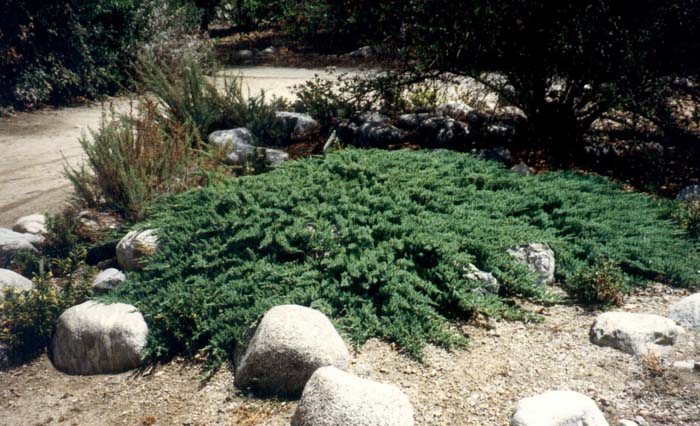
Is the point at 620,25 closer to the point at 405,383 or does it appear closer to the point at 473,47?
the point at 473,47

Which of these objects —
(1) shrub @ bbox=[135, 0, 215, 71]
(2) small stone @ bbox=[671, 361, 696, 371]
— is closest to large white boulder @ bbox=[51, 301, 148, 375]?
(2) small stone @ bbox=[671, 361, 696, 371]

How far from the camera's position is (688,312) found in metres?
4.28

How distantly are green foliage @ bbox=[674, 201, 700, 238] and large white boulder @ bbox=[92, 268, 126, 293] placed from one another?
15.9 ft

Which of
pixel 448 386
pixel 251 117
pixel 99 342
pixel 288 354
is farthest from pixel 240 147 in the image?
pixel 448 386

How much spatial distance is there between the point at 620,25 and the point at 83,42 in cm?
1048

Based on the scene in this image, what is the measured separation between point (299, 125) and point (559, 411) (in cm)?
611

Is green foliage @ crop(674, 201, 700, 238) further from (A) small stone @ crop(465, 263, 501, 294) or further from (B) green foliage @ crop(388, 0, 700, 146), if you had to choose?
(A) small stone @ crop(465, 263, 501, 294)

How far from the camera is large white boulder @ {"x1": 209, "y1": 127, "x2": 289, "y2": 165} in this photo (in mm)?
7176

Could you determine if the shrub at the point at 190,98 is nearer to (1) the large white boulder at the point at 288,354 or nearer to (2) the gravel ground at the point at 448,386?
(2) the gravel ground at the point at 448,386

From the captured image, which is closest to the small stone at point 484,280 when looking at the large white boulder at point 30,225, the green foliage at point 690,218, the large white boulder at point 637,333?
the large white boulder at point 637,333

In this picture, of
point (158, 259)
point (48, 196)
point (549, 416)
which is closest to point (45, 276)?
point (158, 259)

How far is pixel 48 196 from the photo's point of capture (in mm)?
6840

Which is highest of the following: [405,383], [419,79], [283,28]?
[283,28]

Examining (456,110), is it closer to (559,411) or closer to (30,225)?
(30,225)
